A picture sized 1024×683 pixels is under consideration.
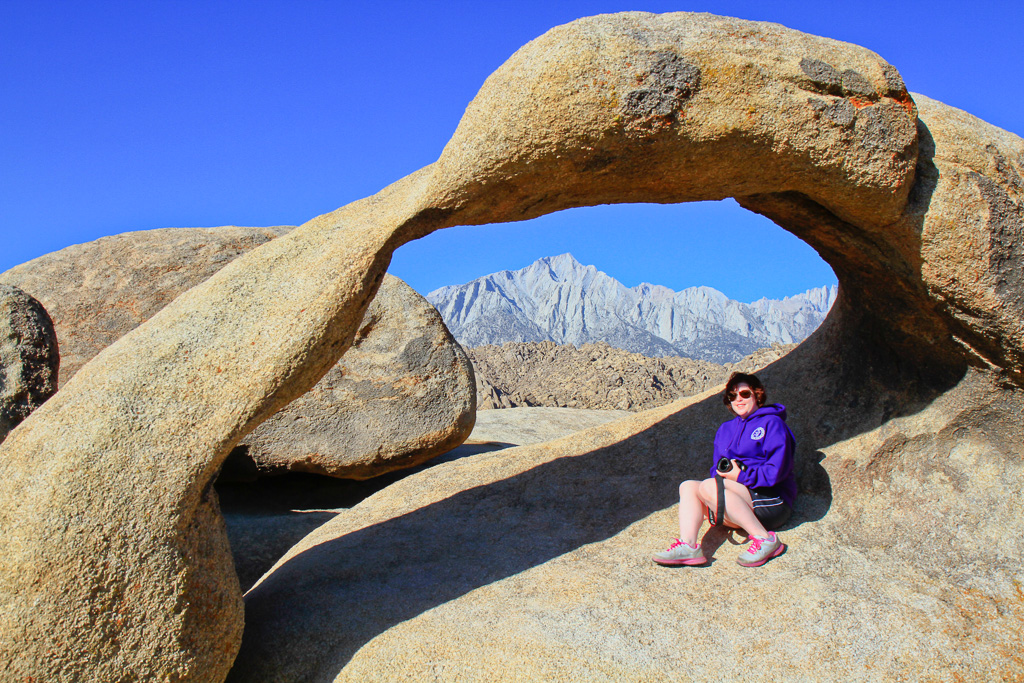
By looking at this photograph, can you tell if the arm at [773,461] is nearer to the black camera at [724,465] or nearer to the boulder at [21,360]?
the black camera at [724,465]

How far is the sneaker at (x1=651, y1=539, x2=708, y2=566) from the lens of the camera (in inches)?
125

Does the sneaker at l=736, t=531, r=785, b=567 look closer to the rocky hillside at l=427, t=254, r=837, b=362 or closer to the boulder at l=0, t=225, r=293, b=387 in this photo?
the boulder at l=0, t=225, r=293, b=387

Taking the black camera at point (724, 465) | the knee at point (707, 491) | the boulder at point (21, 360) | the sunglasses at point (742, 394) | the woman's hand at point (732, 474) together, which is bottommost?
the knee at point (707, 491)

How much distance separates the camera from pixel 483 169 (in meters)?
2.87

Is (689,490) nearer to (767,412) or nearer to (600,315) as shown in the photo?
(767,412)

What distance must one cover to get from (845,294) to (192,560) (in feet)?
11.5

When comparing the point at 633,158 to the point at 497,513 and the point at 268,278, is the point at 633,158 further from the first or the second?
the point at 497,513

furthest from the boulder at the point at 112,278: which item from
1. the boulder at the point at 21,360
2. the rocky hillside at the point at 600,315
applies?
the rocky hillside at the point at 600,315

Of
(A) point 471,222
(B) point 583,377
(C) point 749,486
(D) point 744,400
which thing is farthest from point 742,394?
(B) point 583,377

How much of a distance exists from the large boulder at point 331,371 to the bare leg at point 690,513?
2317 millimetres

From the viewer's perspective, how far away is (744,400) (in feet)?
11.2

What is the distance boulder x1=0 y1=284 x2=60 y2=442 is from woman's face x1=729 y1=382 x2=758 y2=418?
3241 mm

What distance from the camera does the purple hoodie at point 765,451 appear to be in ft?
10.7

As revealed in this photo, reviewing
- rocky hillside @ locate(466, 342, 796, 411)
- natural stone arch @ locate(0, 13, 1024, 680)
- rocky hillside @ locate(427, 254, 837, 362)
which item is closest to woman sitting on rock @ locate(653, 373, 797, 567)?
natural stone arch @ locate(0, 13, 1024, 680)
